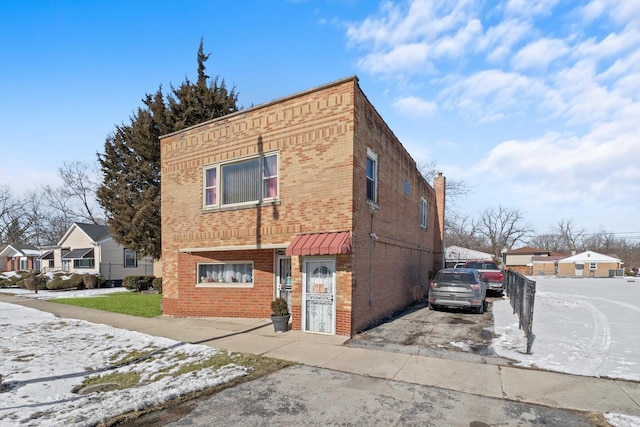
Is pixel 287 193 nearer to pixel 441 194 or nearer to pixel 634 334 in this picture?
pixel 634 334

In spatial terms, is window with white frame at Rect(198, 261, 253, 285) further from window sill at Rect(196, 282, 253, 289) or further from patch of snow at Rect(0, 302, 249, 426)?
patch of snow at Rect(0, 302, 249, 426)

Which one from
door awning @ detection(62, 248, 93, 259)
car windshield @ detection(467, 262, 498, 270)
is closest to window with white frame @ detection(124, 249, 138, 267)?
door awning @ detection(62, 248, 93, 259)

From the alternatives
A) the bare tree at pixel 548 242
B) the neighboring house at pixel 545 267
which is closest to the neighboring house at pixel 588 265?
the neighboring house at pixel 545 267

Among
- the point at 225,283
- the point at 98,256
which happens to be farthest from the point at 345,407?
the point at 98,256

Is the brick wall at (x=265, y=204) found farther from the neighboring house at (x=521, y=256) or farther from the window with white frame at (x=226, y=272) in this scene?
the neighboring house at (x=521, y=256)

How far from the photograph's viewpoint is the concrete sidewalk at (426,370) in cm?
531

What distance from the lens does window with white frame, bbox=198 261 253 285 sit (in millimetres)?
11719

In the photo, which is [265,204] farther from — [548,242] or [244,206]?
[548,242]

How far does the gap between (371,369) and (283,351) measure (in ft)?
6.91

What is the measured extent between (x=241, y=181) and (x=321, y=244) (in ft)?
12.5

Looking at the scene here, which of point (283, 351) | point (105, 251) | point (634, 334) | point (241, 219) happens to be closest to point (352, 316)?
point (283, 351)

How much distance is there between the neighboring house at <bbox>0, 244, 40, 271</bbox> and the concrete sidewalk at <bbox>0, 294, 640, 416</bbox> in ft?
137

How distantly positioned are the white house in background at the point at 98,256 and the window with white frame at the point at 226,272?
739 inches

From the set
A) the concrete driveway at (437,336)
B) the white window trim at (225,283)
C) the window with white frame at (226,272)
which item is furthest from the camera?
the window with white frame at (226,272)
